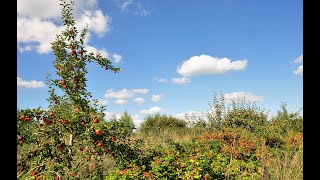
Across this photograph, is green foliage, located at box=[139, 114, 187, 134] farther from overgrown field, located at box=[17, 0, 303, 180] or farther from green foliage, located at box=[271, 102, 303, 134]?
overgrown field, located at box=[17, 0, 303, 180]

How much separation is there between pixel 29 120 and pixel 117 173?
1656mm

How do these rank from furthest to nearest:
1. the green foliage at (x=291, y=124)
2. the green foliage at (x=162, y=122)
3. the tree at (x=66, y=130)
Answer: the green foliage at (x=162, y=122)
the green foliage at (x=291, y=124)
the tree at (x=66, y=130)

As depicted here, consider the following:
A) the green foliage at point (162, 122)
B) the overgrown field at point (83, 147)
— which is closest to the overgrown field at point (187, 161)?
the overgrown field at point (83, 147)

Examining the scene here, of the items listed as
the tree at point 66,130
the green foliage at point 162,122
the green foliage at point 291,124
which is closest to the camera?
the tree at point 66,130

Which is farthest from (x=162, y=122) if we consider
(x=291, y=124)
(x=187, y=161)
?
(x=187, y=161)

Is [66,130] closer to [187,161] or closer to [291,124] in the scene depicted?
[187,161]

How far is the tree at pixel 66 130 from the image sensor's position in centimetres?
521

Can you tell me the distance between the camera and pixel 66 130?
5.57 meters

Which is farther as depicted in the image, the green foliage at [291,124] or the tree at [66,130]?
the green foliage at [291,124]

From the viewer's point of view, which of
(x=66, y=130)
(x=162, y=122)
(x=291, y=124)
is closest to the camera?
(x=66, y=130)

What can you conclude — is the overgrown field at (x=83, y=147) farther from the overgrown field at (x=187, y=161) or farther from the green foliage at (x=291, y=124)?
the green foliage at (x=291, y=124)

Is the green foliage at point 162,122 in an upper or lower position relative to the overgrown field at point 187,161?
upper

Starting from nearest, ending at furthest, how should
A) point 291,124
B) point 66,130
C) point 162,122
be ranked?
point 66,130 → point 291,124 → point 162,122
